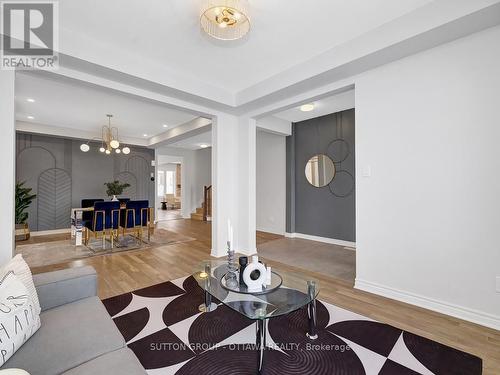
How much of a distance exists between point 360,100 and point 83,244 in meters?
5.57

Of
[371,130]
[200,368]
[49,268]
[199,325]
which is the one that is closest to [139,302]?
[199,325]

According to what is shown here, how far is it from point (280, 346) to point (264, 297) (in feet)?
1.23

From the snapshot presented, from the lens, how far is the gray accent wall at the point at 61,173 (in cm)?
567

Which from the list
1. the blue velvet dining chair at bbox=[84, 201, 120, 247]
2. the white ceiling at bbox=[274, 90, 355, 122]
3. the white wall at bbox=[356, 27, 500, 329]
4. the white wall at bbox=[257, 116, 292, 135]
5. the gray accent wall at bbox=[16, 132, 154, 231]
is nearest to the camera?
the white wall at bbox=[356, 27, 500, 329]

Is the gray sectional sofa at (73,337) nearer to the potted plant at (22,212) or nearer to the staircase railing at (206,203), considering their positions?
the potted plant at (22,212)

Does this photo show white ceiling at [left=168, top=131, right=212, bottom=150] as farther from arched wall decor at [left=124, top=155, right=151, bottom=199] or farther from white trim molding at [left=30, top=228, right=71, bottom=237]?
white trim molding at [left=30, top=228, right=71, bottom=237]

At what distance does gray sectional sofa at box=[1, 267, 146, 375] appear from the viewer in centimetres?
99

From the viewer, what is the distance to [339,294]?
102 inches

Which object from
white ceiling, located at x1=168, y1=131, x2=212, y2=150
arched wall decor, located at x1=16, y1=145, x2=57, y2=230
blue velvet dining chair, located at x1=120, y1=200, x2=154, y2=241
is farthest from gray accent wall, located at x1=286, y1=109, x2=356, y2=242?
arched wall decor, located at x1=16, y1=145, x2=57, y2=230

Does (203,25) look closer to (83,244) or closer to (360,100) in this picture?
(360,100)

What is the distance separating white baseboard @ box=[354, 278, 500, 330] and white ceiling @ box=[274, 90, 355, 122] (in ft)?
8.79

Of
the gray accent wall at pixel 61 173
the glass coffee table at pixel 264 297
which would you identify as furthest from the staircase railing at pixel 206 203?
the glass coffee table at pixel 264 297

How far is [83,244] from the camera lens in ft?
15.8

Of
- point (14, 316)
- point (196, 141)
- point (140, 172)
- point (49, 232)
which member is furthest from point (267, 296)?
point (140, 172)
